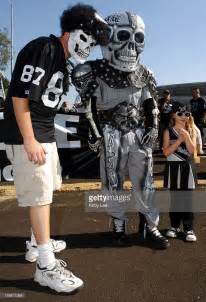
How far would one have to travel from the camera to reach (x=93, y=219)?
16.1 ft

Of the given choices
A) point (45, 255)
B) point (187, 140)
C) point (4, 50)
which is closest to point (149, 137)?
point (187, 140)

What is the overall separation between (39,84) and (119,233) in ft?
5.74

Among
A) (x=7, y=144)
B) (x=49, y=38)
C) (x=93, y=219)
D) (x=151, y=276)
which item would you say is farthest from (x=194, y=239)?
(x=49, y=38)

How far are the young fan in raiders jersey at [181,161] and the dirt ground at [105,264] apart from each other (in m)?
0.26

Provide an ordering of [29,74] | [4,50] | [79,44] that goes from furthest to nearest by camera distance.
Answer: [4,50] → [79,44] → [29,74]

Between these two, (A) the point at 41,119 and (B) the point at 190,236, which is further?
(B) the point at 190,236

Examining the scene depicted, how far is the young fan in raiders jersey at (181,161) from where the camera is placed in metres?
4.20

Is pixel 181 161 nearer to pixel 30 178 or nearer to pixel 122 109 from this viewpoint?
pixel 122 109

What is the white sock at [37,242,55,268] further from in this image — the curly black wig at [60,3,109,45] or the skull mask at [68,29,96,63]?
the curly black wig at [60,3,109,45]

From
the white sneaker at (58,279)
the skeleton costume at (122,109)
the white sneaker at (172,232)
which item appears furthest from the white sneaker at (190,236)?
the white sneaker at (58,279)

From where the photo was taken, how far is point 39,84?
2.96 m

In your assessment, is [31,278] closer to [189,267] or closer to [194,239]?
[189,267]

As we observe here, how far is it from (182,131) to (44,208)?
1.65m

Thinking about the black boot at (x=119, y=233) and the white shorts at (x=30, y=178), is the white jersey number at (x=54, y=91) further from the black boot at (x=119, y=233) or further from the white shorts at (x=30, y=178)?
the black boot at (x=119, y=233)
